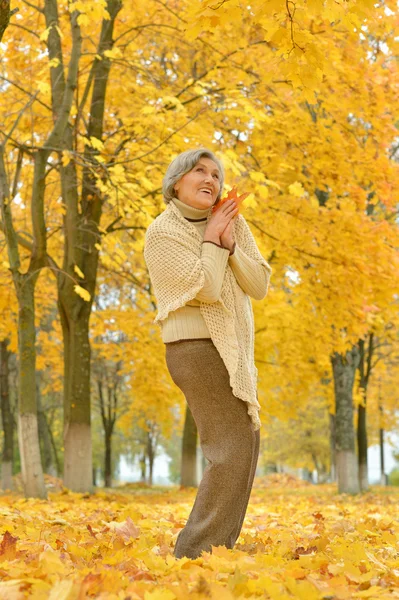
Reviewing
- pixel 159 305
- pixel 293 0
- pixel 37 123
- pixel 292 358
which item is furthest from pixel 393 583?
pixel 292 358

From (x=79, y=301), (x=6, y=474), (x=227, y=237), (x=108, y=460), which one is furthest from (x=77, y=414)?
(x=108, y=460)

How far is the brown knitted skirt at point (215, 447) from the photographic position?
10.6ft

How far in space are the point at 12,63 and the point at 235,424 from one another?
860 cm

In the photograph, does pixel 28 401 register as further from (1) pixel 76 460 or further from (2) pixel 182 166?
(2) pixel 182 166

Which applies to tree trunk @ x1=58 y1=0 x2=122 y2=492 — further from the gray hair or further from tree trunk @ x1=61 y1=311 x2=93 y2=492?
the gray hair

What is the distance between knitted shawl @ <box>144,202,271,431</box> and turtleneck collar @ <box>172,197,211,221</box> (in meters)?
0.04

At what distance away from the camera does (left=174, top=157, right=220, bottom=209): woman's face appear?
3.57 meters

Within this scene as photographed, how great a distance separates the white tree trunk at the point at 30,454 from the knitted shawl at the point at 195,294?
13.6ft

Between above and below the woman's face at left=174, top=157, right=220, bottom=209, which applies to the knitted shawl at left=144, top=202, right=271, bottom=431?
below

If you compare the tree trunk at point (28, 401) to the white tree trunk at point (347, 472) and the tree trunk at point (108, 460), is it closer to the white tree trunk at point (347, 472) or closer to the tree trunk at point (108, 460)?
the white tree trunk at point (347, 472)

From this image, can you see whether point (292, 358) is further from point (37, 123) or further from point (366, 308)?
point (37, 123)

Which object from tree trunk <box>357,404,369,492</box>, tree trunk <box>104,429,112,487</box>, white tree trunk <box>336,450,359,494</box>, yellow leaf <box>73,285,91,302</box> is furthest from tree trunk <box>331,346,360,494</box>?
tree trunk <box>104,429,112,487</box>

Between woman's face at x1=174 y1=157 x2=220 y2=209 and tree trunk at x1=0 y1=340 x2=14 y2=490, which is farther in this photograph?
tree trunk at x1=0 y1=340 x2=14 y2=490

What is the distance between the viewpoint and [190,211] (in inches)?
142
